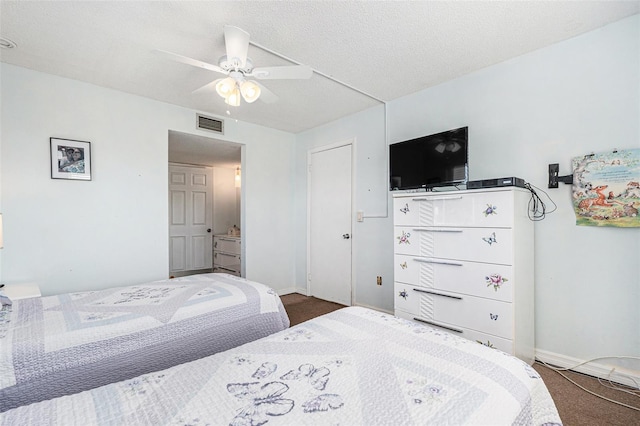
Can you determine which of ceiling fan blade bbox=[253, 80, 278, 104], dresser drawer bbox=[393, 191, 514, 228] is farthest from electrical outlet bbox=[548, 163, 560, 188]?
ceiling fan blade bbox=[253, 80, 278, 104]

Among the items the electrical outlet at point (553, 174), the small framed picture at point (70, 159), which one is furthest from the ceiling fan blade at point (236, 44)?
the electrical outlet at point (553, 174)

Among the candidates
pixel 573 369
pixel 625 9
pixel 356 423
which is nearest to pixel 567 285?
pixel 573 369

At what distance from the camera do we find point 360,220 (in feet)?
12.0

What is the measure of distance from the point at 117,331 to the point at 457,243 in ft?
7.29

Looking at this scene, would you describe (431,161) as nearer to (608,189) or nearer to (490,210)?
(490,210)

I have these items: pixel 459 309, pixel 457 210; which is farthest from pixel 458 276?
pixel 457 210

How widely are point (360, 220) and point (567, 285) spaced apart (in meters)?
2.01

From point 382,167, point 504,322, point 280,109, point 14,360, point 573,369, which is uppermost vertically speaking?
point 280,109

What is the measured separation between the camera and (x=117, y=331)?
4.91ft

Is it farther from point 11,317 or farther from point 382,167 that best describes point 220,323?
point 382,167

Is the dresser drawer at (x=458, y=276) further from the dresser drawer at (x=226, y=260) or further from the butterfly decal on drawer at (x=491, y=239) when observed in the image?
the dresser drawer at (x=226, y=260)

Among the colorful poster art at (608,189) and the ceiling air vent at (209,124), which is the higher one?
the ceiling air vent at (209,124)

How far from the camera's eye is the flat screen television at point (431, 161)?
239cm

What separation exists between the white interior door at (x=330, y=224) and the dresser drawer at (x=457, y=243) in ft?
4.22
